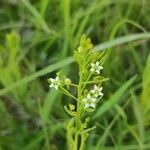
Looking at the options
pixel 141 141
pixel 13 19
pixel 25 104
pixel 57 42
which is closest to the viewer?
pixel 141 141

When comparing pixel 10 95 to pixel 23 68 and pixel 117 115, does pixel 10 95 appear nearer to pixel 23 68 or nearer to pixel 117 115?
pixel 23 68

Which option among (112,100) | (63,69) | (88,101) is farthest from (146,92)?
(88,101)

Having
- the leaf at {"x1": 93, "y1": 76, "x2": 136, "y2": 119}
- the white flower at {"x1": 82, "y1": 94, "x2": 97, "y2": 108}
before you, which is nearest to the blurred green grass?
the leaf at {"x1": 93, "y1": 76, "x2": 136, "y2": 119}

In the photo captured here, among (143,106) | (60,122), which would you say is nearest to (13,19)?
(60,122)

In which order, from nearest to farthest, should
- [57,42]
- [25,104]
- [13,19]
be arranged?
[25,104] → [57,42] → [13,19]

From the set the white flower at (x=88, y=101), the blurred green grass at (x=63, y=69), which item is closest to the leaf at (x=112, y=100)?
the blurred green grass at (x=63, y=69)

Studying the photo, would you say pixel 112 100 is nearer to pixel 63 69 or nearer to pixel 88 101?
pixel 63 69

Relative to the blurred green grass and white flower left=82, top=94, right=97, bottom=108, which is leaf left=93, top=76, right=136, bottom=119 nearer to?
the blurred green grass

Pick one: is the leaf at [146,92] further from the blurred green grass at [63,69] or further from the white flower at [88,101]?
the white flower at [88,101]
